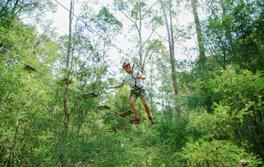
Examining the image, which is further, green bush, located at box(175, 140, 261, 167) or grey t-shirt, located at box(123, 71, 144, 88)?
green bush, located at box(175, 140, 261, 167)

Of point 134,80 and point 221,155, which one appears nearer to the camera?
point 134,80

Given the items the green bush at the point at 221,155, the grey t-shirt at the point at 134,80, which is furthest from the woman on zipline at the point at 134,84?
the green bush at the point at 221,155

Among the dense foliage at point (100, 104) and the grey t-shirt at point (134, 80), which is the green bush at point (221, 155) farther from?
the grey t-shirt at point (134, 80)

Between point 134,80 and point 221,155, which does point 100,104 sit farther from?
point 221,155

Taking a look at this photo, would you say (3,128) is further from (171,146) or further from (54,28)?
(54,28)

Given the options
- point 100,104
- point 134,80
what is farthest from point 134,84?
point 100,104

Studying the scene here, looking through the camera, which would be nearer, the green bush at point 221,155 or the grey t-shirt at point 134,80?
the grey t-shirt at point 134,80

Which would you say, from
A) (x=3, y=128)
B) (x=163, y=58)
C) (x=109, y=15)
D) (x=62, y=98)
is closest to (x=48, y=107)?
(x=62, y=98)

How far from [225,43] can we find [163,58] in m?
10.0

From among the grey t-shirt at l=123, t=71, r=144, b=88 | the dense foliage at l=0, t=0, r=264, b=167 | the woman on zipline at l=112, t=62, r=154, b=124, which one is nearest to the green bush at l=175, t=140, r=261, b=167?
the dense foliage at l=0, t=0, r=264, b=167

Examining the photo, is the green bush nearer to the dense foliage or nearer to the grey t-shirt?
the dense foliage

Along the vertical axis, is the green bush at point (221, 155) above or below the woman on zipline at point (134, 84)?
below

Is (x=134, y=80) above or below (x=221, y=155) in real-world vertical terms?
above

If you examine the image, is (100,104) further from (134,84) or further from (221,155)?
(221,155)
